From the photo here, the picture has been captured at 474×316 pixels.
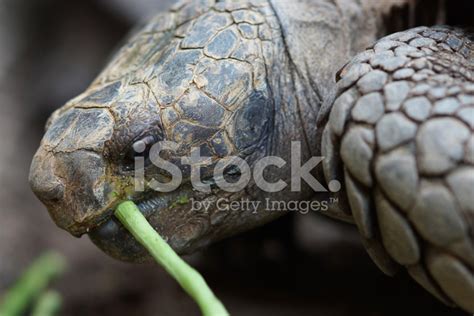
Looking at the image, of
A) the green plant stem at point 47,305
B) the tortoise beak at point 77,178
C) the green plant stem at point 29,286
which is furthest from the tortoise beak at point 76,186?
the green plant stem at point 29,286

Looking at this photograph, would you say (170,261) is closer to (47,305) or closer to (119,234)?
(119,234)

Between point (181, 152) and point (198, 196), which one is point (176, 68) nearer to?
point (181, 152)

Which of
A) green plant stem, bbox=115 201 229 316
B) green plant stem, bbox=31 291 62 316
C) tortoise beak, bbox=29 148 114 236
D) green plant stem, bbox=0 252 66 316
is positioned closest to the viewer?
green plant stem, bbox=115 201 229 316

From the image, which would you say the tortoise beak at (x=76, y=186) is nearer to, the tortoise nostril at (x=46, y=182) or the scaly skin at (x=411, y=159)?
the tortoise nostril at (x=46, y=182)

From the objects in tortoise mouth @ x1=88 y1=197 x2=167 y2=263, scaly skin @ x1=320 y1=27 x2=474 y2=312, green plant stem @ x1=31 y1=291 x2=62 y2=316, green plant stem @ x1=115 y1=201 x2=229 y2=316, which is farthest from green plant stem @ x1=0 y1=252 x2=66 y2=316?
scaly skin @ x1=320 y1=27 x2=474 y2=312

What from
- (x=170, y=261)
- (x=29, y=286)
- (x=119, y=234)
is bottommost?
(x=29, y=286)

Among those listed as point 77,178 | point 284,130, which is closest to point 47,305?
point 77,178

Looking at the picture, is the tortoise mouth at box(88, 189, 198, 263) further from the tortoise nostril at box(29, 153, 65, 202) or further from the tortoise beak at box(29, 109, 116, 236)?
the tortoise nostril at box(29, 153, 65, 202)
